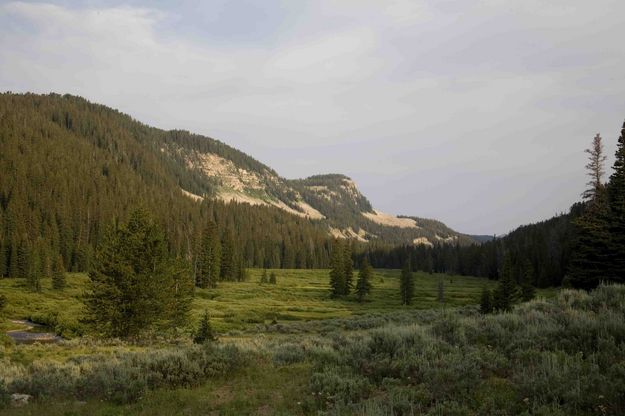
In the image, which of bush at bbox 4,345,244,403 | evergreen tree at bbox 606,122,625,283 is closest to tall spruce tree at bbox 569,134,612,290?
evergreen tree at bbox 606,122,625,283

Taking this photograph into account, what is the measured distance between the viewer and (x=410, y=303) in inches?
3162

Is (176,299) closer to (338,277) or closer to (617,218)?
(617,218)

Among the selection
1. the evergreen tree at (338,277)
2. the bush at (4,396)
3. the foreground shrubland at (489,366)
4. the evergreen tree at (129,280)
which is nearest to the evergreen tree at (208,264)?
the evergreen tree at (338,277)

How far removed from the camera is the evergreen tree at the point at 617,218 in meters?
38.4

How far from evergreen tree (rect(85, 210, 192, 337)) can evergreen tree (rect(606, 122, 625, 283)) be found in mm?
42666

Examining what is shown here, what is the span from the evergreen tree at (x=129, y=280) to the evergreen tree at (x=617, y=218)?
42666 mm

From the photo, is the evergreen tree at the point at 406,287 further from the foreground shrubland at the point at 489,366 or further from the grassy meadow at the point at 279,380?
the foreground shrubland at the point at 489,366

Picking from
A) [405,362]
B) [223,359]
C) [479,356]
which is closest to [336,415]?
[405,362]

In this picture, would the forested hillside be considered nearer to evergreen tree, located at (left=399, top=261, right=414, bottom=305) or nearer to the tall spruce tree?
evergreen tree, located at (left=399, top=261, right=414, bottom=305)

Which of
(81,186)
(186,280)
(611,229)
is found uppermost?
(81,186)

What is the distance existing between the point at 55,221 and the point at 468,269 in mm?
153233

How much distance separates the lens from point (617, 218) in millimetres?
39594

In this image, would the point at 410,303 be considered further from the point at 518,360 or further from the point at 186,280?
the point at 518,360

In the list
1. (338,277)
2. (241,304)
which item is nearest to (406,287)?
(338,277)
